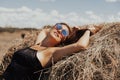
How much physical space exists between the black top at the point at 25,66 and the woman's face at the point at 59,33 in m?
0.40

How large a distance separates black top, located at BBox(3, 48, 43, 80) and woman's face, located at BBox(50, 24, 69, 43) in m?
0.40

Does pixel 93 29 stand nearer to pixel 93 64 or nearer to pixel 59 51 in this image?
pixel 59 51

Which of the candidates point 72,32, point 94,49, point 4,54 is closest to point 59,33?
point 72,32

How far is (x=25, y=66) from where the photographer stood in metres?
5.51

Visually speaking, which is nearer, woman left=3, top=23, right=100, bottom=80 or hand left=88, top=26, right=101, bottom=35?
woman left=3, top=23, right=100, bottom=80

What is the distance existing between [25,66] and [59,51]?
53 centimetres

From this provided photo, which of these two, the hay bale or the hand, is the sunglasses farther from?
the hay bale

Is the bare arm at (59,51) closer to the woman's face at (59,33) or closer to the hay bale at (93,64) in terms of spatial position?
the hay bale at (93,64)

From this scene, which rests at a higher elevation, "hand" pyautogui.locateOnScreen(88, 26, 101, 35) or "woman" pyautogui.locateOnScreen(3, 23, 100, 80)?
"hand" pyautogui.locateOnScreen(88, 26, 101, 35)

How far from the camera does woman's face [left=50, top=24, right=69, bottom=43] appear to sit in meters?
5.74

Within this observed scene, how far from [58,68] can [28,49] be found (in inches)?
24.9

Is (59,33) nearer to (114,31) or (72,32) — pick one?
(72,32)

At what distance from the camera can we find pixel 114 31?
Result: 5.79m

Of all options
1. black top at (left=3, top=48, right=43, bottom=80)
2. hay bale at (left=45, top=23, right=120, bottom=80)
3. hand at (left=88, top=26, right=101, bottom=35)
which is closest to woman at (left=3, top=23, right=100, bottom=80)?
black top at (left=3, top=48, right=43, bottom=80)
